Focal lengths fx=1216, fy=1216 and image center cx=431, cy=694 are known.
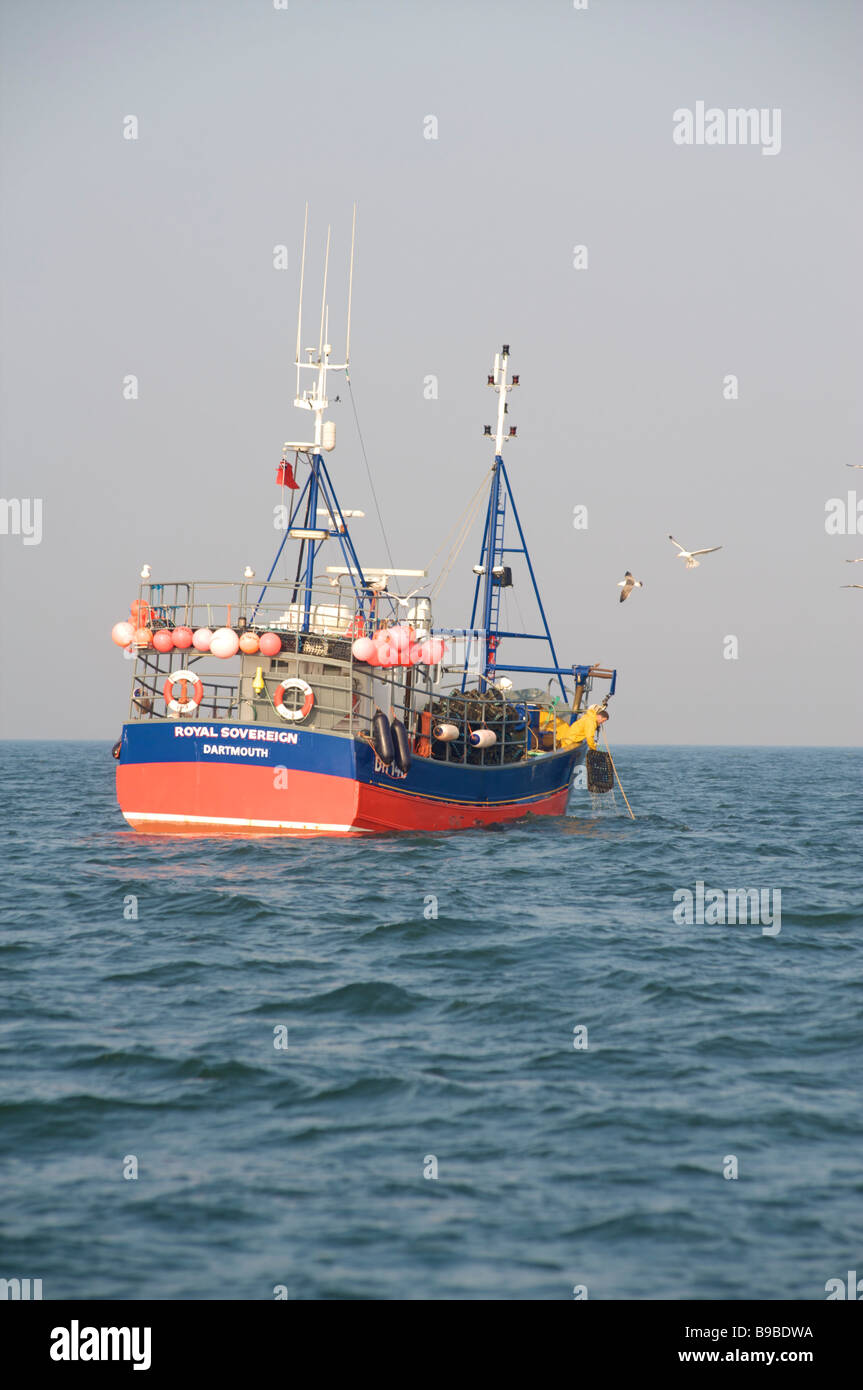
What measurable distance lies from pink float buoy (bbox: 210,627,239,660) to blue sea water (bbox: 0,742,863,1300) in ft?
21.6

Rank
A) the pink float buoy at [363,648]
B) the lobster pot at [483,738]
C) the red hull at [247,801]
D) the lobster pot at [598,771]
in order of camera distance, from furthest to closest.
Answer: the lobster pot at [598,771], the lobster pot at [483,738], the red hull at [247,801], the pink float buoy at [363,648]

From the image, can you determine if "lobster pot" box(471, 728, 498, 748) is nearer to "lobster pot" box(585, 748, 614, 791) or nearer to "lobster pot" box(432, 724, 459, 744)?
"lobster pot" box(432, 724, 459, 744)

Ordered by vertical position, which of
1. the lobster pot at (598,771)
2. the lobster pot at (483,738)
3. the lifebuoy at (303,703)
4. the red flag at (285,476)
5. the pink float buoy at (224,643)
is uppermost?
the red flag at (285,476)

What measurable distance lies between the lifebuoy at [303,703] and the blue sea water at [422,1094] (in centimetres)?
558

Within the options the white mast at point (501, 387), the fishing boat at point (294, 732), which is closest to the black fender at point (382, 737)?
the fishing boat at point (294, 732)

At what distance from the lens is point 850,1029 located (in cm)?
1270

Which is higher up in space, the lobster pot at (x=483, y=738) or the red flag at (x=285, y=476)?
the red flag at (x=285, y=476)

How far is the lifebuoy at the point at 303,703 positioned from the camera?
26422 mm

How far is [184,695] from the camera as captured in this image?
89.8ft

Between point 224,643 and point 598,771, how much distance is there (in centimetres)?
1726

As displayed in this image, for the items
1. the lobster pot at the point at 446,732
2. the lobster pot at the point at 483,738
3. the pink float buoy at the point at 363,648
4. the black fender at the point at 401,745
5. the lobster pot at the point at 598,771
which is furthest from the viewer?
the lobster pot at the point at 598,771

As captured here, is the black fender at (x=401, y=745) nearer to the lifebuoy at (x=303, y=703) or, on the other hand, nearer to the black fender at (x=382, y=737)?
the black fender at (x=382, y=737)

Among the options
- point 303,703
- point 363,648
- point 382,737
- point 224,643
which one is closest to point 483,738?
point 382,737
